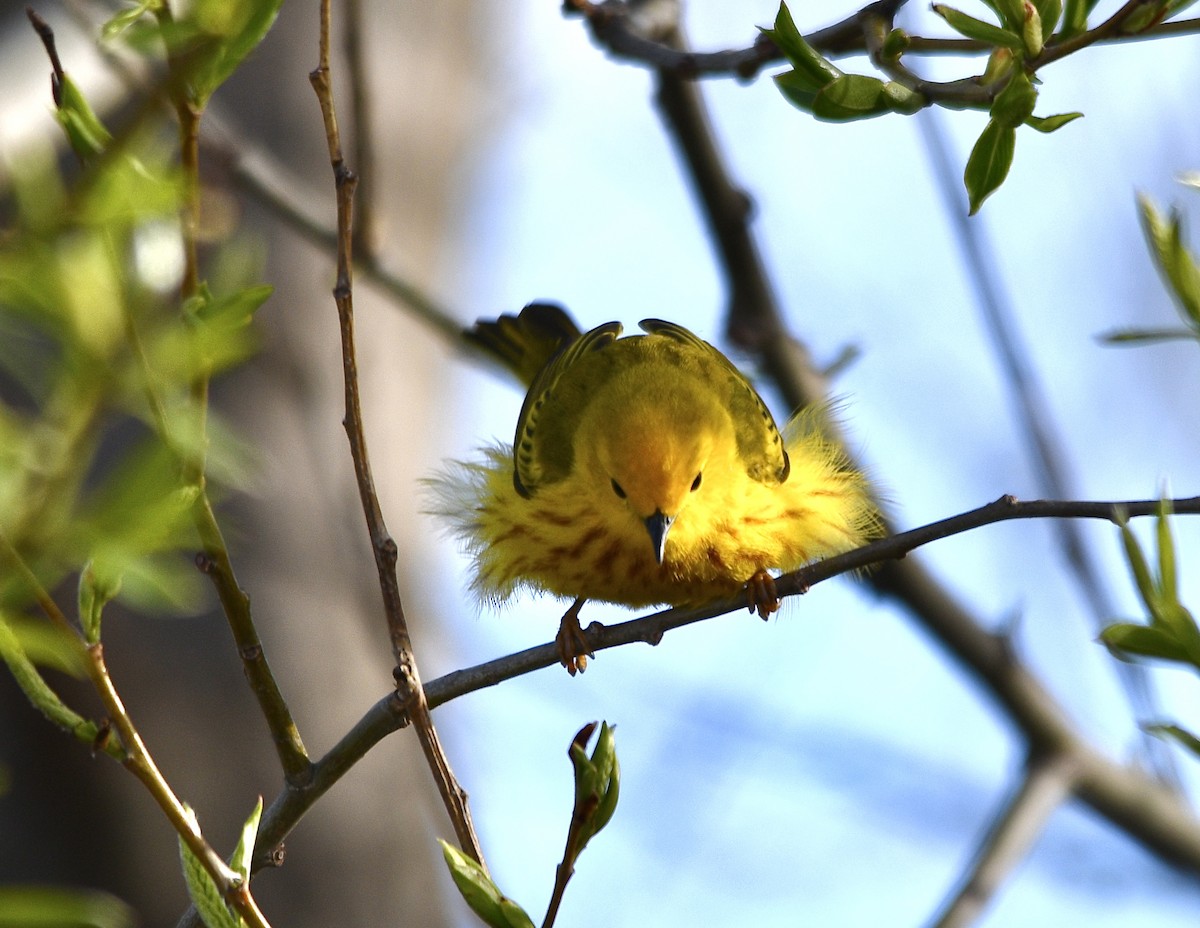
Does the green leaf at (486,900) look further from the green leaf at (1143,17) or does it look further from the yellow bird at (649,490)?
the yellow bird at (649,490)

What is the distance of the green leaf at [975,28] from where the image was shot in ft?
4.58

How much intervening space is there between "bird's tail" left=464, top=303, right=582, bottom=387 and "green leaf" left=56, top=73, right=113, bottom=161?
2920mm

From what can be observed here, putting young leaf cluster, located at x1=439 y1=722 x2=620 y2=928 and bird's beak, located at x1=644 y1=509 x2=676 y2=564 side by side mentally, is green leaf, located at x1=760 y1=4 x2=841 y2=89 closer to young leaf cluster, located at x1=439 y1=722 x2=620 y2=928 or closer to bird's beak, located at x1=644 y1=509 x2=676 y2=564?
young leaf cluster, located at x1=439 y1=722 x2=620 y2=928

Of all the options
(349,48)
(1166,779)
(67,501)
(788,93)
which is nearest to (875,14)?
(788,93)

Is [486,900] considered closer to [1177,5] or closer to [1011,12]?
[1011,12]

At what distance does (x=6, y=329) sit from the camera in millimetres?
907

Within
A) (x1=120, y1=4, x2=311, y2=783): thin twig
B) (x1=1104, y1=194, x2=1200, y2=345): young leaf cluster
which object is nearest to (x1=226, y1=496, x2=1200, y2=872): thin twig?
(x1=120, y1=4, x2=311, y2=783): thin twig

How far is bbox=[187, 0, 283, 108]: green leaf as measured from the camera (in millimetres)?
1000

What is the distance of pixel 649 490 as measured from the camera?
3189mm

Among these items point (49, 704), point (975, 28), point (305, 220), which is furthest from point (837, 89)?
point (305, 220)

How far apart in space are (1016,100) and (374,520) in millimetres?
933

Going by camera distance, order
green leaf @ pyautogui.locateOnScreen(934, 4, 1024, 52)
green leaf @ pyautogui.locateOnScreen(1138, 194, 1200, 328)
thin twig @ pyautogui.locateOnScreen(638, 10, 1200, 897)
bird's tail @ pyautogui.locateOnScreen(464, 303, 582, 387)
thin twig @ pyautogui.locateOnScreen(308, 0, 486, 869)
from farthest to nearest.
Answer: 1. bird's tail @ pyautogui.locateOnScreen(464, 303, 582, 387)
2. thin twig @ pyautogui.locateOnScreen(638, 10, 1200, 897)
3. thin twig @ pyautogui.locateOnScreen(308, 0, 486, 869)
4. green leaf @ pyautogui.locateOnScreen(1138, 194, 1200, 328)
5. green leaf @ pyautogui.locateOnScreen(934, 4, 1024, 52)

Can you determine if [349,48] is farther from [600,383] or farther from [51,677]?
[51,677]

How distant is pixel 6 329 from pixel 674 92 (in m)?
2.97
